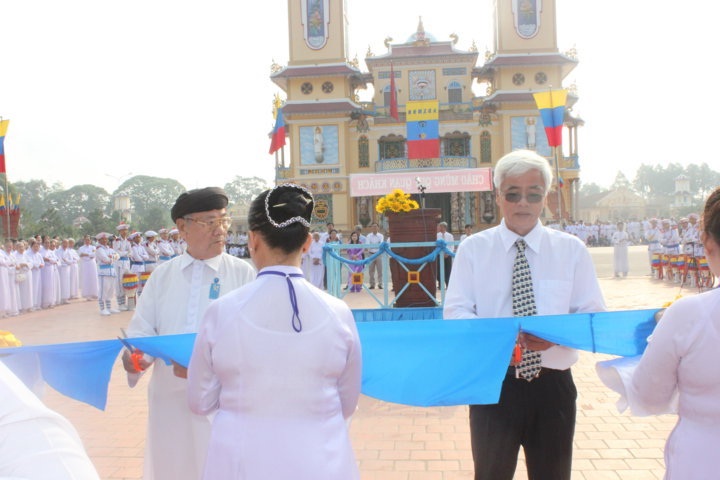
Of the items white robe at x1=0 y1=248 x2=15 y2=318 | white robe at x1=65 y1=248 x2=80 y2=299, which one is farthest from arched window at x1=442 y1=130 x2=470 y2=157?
white robe at x1=0 y1=248 x2=15 y2=318

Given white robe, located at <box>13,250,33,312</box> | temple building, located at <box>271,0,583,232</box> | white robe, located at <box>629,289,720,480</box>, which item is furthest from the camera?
temple building, located at <box>271,0,583,232</box>

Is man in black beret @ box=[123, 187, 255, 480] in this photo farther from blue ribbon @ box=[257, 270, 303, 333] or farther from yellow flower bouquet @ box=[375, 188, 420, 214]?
yellow flower bouquet @ box=[375, 188, 420, 214]

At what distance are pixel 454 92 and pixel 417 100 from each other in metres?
2.68

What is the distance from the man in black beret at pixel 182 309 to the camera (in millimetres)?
2752

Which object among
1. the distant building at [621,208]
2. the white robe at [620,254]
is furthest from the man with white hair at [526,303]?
the distant building at [621,208]

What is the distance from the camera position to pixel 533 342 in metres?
2.48

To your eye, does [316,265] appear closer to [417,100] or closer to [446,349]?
[446,349]

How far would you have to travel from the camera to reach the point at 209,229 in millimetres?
2938

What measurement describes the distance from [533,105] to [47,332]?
1212 inches

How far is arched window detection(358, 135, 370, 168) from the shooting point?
120ft

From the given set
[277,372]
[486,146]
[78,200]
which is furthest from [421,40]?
[78,200]

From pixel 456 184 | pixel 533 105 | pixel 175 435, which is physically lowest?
pixel 175 435

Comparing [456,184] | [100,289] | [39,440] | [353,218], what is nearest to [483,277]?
[39,440]

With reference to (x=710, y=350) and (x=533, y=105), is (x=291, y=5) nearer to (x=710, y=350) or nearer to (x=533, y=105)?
(x=533, y=105)
